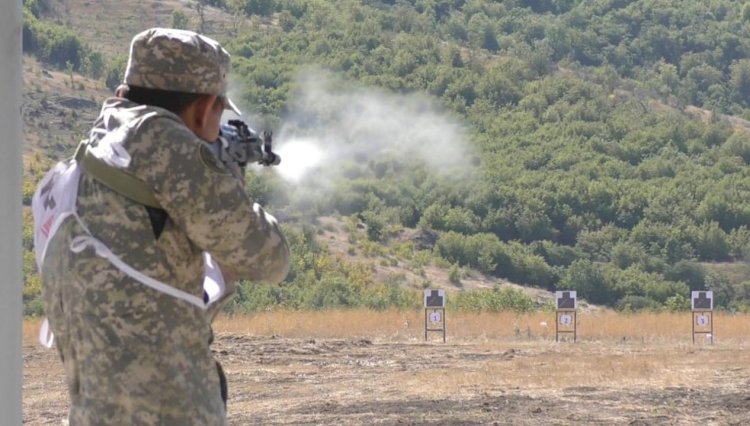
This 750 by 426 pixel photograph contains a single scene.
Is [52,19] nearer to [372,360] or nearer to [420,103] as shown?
[420,103]

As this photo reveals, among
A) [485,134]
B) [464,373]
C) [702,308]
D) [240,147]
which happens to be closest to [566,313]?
[702,308]

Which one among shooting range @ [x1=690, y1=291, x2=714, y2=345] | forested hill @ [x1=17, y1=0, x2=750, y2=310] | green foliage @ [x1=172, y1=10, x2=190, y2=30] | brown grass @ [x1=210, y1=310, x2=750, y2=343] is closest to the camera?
shooting range @ [x1=690, y1=291, x2=714, y2=345]

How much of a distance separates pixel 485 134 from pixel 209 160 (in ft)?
195

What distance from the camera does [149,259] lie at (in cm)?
355

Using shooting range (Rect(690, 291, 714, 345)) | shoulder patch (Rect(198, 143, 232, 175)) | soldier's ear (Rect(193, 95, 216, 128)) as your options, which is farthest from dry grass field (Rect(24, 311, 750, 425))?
shoulder patch (Rect(198, 143, 232, 175))

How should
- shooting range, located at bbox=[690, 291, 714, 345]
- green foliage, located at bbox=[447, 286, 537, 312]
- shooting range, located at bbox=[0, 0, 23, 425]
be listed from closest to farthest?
shooting range, located at bbox=[0, 0, 23, 425]
shooting range, located at bbox=[690, 291, 714, 345]
green foliage, located at bbox=[447, 286, 537, 312]

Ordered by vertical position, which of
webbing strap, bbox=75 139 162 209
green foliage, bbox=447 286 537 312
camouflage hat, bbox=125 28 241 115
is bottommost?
green foliage, bbox=447 286 537 312

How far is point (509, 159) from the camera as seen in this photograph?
59.9 m

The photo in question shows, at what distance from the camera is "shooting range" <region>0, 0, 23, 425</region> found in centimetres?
363

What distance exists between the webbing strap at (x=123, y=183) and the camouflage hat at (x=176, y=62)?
0.23 metres

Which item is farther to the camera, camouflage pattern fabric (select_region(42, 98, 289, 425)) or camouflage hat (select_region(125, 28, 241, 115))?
camouflage hat (select_region(125, 28, 241, 115))

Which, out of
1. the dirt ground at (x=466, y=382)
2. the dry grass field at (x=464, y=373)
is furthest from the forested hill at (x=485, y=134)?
the dirt ground at (x=466, y=382)

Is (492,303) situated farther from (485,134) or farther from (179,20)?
(179,20)

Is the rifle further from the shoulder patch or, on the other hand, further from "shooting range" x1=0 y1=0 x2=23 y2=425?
"shooting range" x1=0 y1=0 x2=23 y2=425
